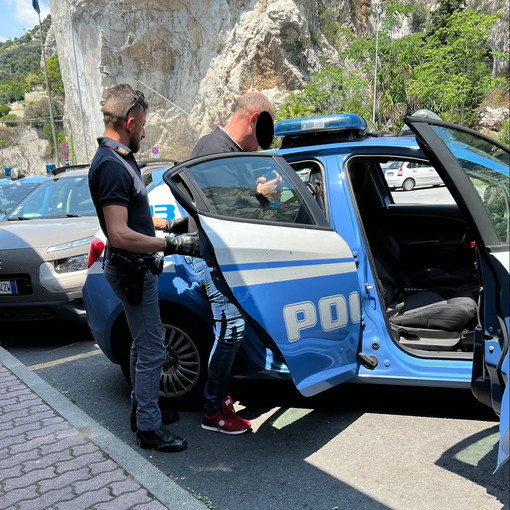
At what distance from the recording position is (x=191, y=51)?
40.5 metres

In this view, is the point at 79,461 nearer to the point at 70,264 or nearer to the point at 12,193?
the point at 70,264

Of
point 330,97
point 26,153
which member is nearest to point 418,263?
point 330,97

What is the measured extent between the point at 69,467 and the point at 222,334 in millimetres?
1057

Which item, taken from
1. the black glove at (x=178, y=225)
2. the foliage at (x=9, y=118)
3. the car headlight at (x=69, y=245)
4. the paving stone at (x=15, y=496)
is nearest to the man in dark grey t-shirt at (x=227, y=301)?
the black glove at (x=178, y=225)

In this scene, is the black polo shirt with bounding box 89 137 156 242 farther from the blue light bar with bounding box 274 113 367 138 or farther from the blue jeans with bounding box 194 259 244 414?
the blue light bar with bounding box 274 113 367 138

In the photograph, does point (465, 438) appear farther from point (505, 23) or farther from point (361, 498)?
point (505, 23)

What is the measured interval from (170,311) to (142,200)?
3.03 feet

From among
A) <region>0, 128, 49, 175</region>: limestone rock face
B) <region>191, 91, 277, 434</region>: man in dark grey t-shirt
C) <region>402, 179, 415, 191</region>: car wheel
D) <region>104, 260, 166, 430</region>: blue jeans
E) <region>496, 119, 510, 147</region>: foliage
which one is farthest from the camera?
<region>0, 128, 49, 175</region>: limestone rock face

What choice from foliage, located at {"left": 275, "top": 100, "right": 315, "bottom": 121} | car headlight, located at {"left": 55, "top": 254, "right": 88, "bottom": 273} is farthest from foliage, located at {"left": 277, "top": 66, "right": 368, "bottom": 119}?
car headlight, located at {"left": 55, "top": 254, "right": 88, "bottom": 273}

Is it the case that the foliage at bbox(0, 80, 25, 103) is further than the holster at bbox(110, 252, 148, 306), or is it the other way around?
the foliage at bbox(0, 80, 25, 103)

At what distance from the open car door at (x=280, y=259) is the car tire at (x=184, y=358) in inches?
29.5

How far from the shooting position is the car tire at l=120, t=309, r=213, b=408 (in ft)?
11.4

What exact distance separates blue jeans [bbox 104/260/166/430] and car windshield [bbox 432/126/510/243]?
5.40 ft

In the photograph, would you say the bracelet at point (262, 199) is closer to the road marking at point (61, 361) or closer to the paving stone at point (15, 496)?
the paving stone at point (15, 496)
